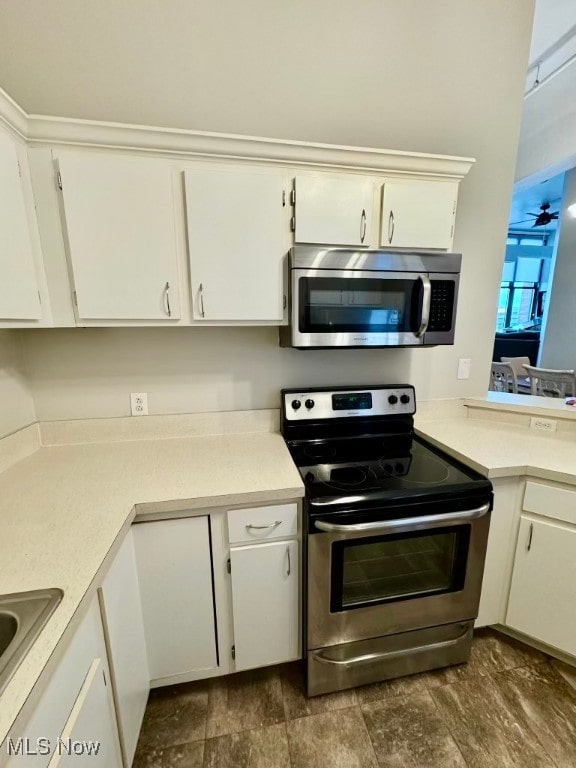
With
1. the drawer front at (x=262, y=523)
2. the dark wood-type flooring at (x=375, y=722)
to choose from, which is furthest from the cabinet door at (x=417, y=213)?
the dark wood-type flooring at (x=375, y=722)

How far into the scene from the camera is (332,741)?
1.26 meters

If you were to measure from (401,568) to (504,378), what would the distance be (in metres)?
3.31

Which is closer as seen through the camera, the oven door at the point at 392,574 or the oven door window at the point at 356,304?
the oven door at the point at 392,574

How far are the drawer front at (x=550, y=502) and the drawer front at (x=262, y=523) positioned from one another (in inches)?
38.3

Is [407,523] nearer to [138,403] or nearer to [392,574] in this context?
[392,574]

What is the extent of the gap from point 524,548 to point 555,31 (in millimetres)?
3662

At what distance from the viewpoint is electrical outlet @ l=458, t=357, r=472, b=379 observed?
79.0 inches

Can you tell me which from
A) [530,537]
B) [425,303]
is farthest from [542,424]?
[425,303]

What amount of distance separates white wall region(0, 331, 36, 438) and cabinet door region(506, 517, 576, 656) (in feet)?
7.13

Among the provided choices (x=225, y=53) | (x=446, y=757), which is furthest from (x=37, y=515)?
(x=225, y=53)

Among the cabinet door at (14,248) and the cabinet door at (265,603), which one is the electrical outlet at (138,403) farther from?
the cabinet door at (265,603)

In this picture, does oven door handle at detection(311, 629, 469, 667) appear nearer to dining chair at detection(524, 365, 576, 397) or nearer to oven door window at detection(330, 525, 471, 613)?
oven door window at detection(330, 525, 471, 613)

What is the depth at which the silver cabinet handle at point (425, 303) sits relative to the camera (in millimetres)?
1451

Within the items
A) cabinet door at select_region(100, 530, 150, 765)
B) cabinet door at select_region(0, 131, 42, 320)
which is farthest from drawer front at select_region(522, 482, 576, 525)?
cabinet door at select_region(0, 131, 42, 320)
